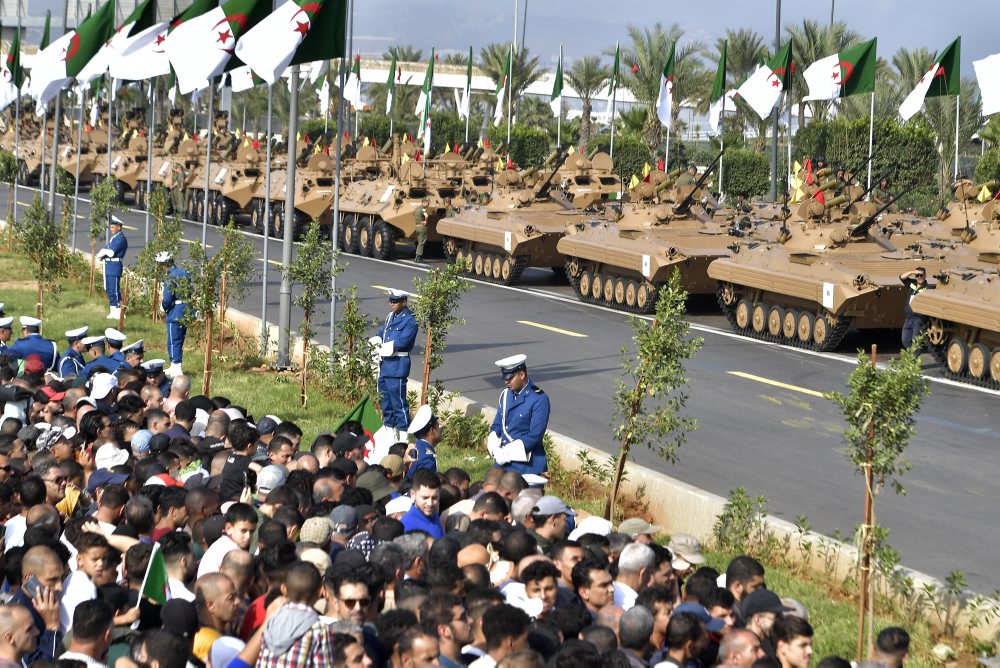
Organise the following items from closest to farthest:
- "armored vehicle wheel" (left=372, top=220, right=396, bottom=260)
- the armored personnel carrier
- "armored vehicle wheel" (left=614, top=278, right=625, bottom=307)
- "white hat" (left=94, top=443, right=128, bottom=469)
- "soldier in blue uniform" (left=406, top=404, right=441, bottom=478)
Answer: "white hat" (left=94, top=443, right=128, bottom=469), "soldier in blue uniform" (left=406, top=404, right=441, bottom=478), the armored personnel carrier, "armored vehicle wheel" (left=614, top=278, right=625, bottom=307), "armored vehicle wheel" (left=372, top=220, right=396, bottom=260)

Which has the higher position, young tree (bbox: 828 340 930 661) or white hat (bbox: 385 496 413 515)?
young tree (bbox: 828 340 930 661)

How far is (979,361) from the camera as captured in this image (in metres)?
20.4

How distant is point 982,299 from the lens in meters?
19.9

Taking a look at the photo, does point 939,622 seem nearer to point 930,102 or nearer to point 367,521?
point 367,521

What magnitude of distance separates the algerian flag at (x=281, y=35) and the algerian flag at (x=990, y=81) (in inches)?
508

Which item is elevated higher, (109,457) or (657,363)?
(657,363)

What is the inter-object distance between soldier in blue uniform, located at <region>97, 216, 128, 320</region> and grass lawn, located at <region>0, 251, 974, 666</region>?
0.27m

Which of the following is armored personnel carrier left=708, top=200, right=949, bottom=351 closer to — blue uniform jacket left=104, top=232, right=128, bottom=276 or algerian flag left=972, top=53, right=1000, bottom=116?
algerian flag left=972, top=53, right=1000, bottom=116

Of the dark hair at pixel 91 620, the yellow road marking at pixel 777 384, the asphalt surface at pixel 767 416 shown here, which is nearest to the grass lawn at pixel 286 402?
the asphalt surface at pixel 767 416

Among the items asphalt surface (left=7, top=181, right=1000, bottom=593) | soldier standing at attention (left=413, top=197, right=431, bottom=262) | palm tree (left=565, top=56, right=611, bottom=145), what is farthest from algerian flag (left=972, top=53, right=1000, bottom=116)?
palm tree (left=565, top=56, right=611, bottom=145)

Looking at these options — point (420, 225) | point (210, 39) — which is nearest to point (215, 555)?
point (210, 39)

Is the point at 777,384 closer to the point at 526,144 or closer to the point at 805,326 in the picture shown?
the point at 805,326

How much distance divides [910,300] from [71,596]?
653 inches

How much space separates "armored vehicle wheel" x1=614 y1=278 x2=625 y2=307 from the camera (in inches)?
1099
